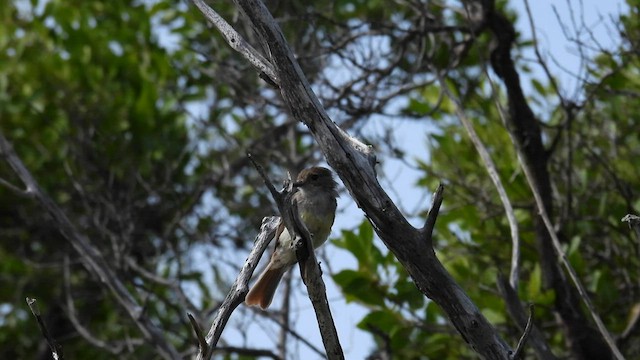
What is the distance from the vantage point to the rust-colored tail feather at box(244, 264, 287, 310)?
4879mm

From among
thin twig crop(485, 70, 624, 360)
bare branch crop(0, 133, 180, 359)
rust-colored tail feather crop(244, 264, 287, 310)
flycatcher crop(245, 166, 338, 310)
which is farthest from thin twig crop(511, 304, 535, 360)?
bare branch crop(0, 133, 180, 359)

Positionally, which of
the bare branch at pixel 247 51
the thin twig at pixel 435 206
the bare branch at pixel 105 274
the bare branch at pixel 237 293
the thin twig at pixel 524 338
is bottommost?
the thin twig at pixel 524 338

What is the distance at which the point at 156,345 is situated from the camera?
5484 mm

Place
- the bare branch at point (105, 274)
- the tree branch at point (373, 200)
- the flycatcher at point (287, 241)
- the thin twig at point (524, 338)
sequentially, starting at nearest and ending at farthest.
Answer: the thin twig at point (524, 338)
the tree branch at point (373, 200)
the flycatcher at point (287, 241)
the bare branch at point (105, 274)

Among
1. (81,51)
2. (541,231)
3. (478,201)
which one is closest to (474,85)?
(478,201)

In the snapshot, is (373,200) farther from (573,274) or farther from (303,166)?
(303,166)

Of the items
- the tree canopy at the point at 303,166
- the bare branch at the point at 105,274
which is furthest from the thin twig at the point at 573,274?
the bare branch at the point at 105,274

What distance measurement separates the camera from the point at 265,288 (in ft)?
16.1

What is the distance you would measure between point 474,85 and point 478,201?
83cm

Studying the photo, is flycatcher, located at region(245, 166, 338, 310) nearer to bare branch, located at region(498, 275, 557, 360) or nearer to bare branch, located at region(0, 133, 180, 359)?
bare branch, located at region(0, 133, 180, 359)

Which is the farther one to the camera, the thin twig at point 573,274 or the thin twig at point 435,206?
the thin twig at point 573,274

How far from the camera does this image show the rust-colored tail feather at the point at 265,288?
4.88m

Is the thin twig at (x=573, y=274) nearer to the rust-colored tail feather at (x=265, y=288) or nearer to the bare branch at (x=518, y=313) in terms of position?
the bare branch at (x=518, y=313)

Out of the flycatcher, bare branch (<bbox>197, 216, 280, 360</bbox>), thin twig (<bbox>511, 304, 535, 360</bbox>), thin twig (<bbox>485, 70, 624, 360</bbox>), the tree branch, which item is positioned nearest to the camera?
thin twig (<bbox>511, 304, 535, 360</bbox>)
